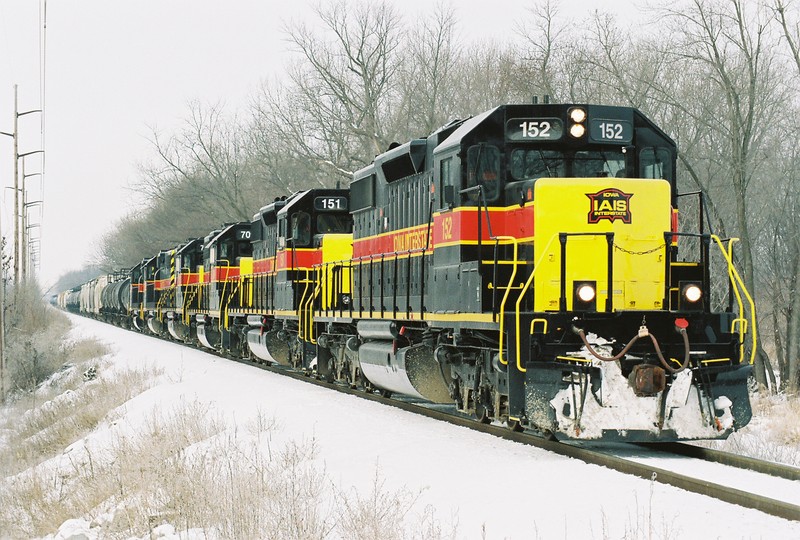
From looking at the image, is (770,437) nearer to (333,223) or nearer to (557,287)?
(557,287)

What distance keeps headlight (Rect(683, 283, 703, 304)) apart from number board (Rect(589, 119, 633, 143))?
1.77m

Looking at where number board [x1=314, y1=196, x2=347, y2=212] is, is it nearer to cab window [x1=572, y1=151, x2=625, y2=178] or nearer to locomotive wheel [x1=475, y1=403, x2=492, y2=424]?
locomotive wheel [x1=475, y1=403, x2=492, y2=424]

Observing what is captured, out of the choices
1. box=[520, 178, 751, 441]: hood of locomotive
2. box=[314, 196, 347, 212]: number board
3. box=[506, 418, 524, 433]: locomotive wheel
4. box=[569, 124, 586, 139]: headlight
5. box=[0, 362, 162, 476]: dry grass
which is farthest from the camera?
box=[314, 196, 347, 212]: number board

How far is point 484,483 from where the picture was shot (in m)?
7.79

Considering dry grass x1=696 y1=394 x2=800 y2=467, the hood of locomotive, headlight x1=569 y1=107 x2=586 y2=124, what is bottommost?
dry grass x1=696 y1=394 x2=800 y2=467

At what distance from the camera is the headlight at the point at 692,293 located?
9.65 metres

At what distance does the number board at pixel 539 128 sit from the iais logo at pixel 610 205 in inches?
35.1

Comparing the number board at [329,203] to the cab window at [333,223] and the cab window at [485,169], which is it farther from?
the cab window at [485,169]

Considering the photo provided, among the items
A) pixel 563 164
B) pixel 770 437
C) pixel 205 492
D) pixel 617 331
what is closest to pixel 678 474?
pixel 617 331

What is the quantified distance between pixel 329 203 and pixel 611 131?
1056 centimetres

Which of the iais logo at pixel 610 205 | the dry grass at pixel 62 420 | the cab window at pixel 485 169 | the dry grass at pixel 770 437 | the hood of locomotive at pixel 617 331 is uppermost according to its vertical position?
the cab window at pixel 485 169

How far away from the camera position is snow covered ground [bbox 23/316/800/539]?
6297 mm

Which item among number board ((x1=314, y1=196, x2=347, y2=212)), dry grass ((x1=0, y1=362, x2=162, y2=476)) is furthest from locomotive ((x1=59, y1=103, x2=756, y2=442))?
number board ((x1=314, y1=196, x2=347, y2=212))

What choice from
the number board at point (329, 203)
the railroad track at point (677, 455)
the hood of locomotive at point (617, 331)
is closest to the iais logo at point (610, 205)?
the hood of locomotive at point (617, 331)
